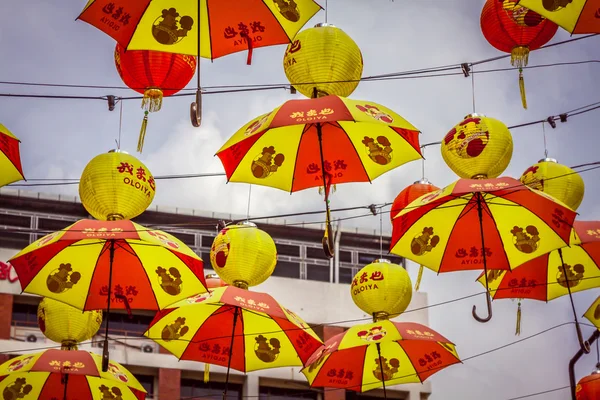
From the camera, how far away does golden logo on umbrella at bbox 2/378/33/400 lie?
44.2ft

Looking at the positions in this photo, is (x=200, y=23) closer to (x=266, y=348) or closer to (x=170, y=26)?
(x=170, y=26)

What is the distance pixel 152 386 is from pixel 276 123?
1328cm

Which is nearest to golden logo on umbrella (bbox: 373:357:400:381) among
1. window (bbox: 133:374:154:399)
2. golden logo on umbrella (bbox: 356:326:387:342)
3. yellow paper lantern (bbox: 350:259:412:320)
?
yellow paper lantern (bbox: 350:259:412:320)

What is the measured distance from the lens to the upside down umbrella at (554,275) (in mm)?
13234

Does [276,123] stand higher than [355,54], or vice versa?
[355,54]

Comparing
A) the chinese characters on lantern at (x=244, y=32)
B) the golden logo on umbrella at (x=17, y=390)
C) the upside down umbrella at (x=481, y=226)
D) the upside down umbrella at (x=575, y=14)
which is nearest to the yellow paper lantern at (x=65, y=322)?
the golden logo on umbrella at (x=17, y=390)

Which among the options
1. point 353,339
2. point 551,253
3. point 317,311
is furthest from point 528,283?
point 317,311

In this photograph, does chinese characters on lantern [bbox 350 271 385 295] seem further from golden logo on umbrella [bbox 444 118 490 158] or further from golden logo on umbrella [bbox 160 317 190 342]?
golden logo on umbrella [bbox 444 118 490 158]

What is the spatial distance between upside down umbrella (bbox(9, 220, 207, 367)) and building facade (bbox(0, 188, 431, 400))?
30.9 ft

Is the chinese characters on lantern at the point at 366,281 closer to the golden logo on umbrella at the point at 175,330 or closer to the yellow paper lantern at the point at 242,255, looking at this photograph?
the yellow paper lantern at the point at 242,255

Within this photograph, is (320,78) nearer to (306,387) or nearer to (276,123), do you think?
(276,123)

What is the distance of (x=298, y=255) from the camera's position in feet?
85.3

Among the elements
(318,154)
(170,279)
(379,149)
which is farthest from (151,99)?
(379,149)

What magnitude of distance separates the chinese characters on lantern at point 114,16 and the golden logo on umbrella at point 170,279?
3263mm
